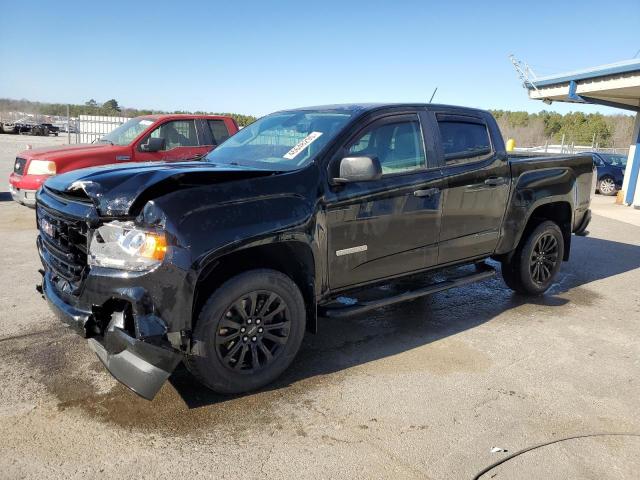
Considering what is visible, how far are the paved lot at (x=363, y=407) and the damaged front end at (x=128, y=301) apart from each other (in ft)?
1.33

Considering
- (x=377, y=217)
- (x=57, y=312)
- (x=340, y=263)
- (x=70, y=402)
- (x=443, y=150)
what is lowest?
(x=70, y=402)

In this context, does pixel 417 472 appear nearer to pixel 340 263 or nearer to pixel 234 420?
pixel 234 420

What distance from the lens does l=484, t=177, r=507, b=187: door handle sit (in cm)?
495

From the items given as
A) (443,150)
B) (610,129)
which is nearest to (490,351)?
(443,150)

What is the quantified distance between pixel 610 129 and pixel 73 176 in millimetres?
55608

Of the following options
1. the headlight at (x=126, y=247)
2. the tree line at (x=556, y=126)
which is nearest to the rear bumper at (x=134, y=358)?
the headlight at (x=126, y=247)

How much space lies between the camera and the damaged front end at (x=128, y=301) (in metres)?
2.96

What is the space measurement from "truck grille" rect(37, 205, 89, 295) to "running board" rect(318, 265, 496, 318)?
1.67m

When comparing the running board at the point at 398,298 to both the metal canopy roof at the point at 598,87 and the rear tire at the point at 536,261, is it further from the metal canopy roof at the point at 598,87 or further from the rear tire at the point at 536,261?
the metal canopy roof at the point at 598,87

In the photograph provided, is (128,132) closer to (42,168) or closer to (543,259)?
(42,168)

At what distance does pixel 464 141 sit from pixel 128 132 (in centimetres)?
667

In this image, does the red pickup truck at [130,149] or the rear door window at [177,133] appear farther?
the rear door window at [177,133]

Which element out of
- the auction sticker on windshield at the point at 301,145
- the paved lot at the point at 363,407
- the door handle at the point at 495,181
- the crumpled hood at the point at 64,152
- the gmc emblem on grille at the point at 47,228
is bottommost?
the paved lot at the point at 363,407

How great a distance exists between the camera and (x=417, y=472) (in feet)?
9.09
